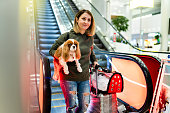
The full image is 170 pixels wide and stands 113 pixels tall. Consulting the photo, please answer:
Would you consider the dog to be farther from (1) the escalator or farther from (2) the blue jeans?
(1) the escalator

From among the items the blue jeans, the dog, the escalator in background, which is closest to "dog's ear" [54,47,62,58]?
the dog

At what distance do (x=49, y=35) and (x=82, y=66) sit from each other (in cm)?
497

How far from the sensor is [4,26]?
0.33 m

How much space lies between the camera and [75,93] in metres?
2.18

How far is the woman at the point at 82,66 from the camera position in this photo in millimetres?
2145

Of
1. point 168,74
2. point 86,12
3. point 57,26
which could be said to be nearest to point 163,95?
point 168,74

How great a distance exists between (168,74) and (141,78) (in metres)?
0.95

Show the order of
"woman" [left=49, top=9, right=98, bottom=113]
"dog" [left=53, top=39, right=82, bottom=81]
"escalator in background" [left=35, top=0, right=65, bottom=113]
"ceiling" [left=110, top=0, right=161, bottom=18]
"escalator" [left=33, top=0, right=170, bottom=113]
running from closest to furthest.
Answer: "dog" [left=53, top=39, right=82, bottom=81], "woman" [left=49, top=9, right=98, bottom=113], "escalator" [left=33, top=0, right=170, bottom=113], "escalator in background" [left=35, top=0, right=65, bottom=113], "ceiling" [left=110, top=0, right=161, bottom=18]

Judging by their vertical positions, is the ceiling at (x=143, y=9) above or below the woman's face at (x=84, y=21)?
above

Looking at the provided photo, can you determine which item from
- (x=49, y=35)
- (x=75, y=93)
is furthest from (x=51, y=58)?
(x=75, y=93)

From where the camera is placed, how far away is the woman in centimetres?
214

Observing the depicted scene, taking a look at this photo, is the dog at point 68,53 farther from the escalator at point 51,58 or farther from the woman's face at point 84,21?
the escalator at point 51,58

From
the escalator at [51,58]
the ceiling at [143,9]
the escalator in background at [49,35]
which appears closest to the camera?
the escalator at [51,58]

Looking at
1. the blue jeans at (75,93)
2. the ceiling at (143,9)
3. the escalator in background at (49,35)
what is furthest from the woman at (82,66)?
the ceiling at (143,9)
